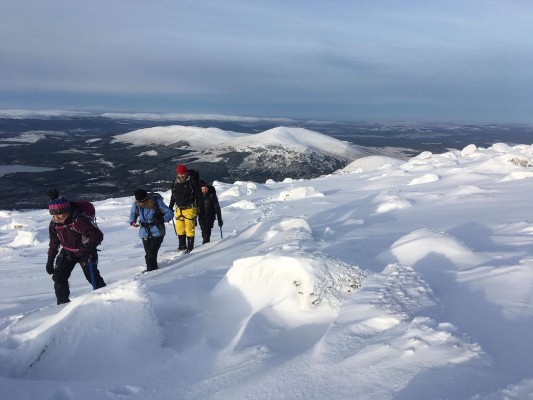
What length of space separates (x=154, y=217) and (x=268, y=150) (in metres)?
88.2

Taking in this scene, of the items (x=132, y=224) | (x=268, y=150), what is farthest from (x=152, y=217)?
(x=268, y=150)

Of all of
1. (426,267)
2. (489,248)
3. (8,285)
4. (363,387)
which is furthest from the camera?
(8,285)

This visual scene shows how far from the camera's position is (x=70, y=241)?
5184mm

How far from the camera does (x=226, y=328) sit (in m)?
3.62

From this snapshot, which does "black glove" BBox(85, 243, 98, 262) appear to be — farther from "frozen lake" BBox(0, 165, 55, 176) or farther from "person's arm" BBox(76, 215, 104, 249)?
"frozen lake" BBox(0, 165, 55, 176)

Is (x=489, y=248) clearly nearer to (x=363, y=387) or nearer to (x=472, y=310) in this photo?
(x=472, y=310)

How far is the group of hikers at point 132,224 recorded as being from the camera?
5141 mm

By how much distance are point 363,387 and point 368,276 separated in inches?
71.0

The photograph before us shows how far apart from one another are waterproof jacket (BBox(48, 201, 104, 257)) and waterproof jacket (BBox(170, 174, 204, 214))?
247cm

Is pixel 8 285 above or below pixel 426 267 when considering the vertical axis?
below

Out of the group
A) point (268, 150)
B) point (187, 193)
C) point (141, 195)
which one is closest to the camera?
point (141, 195)

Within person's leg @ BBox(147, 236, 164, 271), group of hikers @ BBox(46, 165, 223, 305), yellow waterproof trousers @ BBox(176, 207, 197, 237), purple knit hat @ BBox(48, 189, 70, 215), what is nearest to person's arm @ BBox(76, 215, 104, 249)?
group of hikers @ BBox(46, 165, 223, 305)

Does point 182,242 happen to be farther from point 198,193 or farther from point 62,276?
point 62,276

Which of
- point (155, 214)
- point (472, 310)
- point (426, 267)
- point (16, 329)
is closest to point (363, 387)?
point (472, 310)
